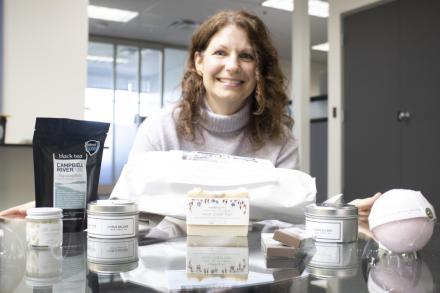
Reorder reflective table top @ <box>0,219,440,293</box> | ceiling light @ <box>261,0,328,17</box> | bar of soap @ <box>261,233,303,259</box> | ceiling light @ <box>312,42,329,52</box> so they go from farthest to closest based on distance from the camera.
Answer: ceiling light @ <box>312,42,329,52</box>
ceiling light @ <box>261,0,328,17</box>
bar of soap @ <box>261,233,303,259</box>
reflective table top @ <box>0,219,440,293</box>

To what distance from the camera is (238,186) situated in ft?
2.65

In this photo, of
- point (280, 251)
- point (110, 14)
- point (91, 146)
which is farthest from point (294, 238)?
point (110, 14)

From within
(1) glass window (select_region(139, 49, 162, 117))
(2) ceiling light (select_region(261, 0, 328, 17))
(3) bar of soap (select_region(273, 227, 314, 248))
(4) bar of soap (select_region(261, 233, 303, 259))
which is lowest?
(4) bar of soap (select_region(261, 233, 303, 259))

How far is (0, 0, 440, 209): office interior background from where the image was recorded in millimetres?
2928

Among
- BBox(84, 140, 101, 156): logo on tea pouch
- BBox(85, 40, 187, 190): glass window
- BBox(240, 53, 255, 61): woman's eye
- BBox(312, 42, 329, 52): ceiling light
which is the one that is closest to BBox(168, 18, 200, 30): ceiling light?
BBox(85, 40, 187, 190): glass window

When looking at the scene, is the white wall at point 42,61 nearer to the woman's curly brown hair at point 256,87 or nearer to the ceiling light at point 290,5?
the woman's curly brown hair at point 256,87

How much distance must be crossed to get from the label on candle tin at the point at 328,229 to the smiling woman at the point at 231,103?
59 centimetres

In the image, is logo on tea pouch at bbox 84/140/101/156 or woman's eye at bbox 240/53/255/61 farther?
woman's eye at bbox 240/53/255/61

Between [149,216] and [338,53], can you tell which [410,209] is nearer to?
[149,216]

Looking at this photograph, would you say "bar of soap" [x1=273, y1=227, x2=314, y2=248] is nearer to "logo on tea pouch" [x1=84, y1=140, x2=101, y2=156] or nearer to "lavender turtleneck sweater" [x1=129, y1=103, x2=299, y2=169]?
"logo on tea pouch" [x1=84, y1=140, x2=101, y2=156]

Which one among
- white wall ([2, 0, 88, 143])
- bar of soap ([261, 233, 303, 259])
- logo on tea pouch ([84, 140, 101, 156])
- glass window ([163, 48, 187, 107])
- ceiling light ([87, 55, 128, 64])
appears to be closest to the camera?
bar of soap ([261, 233, 303, 259])

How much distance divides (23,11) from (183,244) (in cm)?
273

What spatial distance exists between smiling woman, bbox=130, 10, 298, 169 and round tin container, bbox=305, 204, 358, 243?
1.92ft

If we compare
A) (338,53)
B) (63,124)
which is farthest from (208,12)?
(63,124)
